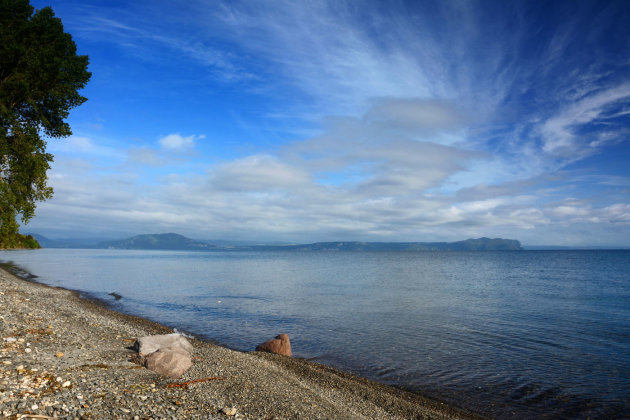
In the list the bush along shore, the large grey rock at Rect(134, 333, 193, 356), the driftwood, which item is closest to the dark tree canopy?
the bush along shore

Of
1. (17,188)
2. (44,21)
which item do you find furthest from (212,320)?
(44,21)

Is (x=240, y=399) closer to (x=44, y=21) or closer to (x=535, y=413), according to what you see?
(x=535, y=413)

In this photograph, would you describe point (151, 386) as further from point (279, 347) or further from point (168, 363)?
point (279, 347)

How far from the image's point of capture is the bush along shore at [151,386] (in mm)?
8938

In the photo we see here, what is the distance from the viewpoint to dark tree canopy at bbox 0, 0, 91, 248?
1000 inches

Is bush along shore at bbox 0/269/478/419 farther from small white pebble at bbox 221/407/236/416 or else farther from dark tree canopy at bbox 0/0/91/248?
dark tree canopy at bbox 0/0/91/248

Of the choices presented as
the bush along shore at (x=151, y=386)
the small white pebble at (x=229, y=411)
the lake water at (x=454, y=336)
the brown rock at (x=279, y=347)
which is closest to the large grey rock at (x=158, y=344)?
the bush along shore at (x=151, y=386)

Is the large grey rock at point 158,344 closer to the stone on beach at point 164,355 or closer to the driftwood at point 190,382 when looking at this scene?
the stone on beach at point 164,355

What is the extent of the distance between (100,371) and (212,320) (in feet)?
64.8

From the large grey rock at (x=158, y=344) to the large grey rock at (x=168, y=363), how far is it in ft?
2.70

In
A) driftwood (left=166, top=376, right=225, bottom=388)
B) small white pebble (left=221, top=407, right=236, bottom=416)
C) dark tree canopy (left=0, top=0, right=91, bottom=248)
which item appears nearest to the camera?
small white pebble (left=221, top=407, right=236, bottom=416)

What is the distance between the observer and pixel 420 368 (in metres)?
19.3

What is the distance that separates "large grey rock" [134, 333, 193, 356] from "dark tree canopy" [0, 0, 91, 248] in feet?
61.6

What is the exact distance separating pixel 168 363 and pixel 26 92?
84.2ft
